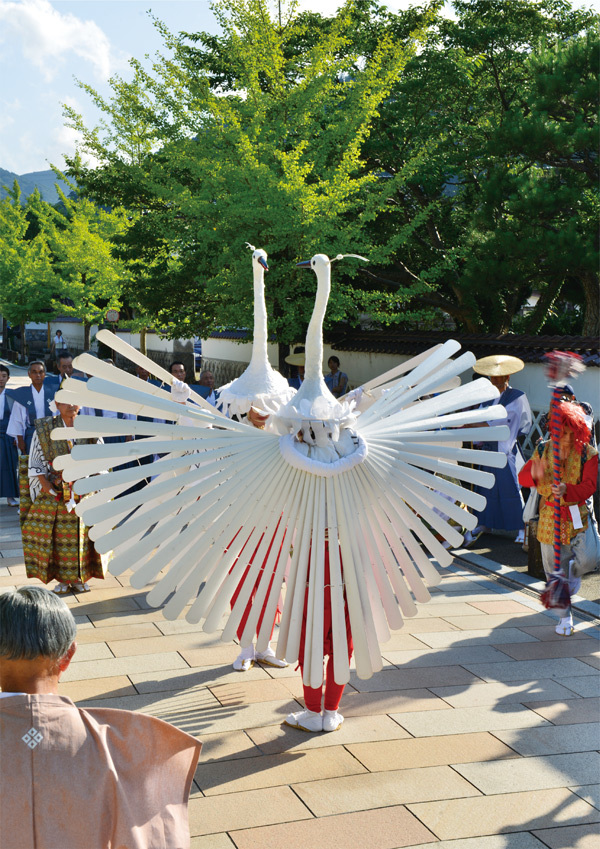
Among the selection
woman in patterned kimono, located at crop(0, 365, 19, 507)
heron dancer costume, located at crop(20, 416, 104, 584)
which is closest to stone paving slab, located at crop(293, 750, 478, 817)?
heron dancer costume, located at crop(20, 416, 104, 584)

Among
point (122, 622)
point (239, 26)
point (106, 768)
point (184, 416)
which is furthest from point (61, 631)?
point (239, 26)

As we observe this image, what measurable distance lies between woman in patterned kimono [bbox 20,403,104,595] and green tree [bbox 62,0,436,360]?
5.16m

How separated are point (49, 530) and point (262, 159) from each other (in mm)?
6375

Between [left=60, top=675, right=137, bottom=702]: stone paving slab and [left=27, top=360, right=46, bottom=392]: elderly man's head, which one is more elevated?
[left=27, top=360, right=46, bottom=392]: elderly man's head

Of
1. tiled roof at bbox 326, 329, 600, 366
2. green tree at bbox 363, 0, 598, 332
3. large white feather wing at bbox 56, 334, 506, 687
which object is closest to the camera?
large white feather wing at bbox 56, 334, 506, 687

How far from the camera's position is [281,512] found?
3.55 metres

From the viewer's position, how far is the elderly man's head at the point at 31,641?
1.93m

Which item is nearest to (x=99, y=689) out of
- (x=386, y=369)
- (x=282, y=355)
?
(x=282, y=355)

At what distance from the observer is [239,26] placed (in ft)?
37.3

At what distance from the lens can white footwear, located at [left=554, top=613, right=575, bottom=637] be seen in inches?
216

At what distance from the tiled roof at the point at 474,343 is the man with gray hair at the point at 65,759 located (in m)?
7.32

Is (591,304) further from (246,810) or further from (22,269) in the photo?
(22,269)

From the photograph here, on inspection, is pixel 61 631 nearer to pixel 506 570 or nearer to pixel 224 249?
pixel 506 570

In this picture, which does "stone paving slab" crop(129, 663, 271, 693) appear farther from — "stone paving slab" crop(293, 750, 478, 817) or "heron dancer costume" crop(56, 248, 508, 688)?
"stone paving slab" crop(293, 750, 478, 817)
